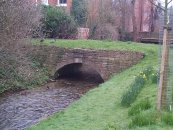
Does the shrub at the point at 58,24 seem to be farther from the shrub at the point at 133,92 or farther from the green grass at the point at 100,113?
the shrub at the point at 133,92

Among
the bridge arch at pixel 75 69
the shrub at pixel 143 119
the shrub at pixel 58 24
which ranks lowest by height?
the bridge arch at pixel 75 69

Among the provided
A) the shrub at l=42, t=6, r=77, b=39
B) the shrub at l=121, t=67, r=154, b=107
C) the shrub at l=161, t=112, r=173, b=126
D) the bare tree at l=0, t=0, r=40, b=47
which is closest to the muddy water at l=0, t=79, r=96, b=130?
the bare tree at l=0, t=0, r=40, b=47

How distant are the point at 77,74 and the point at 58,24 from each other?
141 inches

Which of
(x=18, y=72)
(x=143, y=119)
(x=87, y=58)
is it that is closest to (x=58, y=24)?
(x=87, y=58)

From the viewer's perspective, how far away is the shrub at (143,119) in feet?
28.6

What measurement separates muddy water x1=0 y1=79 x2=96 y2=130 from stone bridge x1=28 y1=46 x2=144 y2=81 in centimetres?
120

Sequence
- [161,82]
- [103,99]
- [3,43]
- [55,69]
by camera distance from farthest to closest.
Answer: [55,69], [103,99], [3,43], [161,82]

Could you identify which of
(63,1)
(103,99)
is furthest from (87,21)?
(103,99)

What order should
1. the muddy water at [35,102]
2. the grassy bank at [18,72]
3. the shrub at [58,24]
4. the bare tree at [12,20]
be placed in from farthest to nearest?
the shrub at [58,24]
the muddy water at [35,102]
the grassy bank at [18,72]
the bare tree at [12,20]

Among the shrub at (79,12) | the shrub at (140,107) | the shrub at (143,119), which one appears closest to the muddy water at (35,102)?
the shrub at (140,107)

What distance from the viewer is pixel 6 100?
1642 cm

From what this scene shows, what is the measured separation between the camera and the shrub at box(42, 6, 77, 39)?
84.4 ft

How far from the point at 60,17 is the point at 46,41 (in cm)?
326

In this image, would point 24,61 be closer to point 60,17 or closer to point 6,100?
point 6,100
